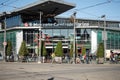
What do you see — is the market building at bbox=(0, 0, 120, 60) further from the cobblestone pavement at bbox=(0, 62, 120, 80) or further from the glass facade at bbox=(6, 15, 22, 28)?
the cobblestone pavement at bbox=(0, 62, 120, 80)

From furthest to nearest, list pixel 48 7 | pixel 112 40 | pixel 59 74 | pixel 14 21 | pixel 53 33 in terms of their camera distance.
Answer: pixel 14 21, pixel 112 40, pixel 53 33, pixel 48 7, pixel 59 74

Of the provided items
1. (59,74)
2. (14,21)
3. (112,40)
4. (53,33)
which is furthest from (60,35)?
(59,74)

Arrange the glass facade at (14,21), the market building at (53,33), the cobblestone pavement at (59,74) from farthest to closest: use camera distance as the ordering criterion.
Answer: the glass facade at (14,21) → the market building at (53,33) → the cobblestone pavement at (59,74)

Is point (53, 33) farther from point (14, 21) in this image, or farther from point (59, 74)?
point (59, 74)

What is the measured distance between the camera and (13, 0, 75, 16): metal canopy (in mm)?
62312

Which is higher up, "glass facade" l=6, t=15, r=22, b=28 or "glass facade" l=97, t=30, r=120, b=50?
"glass facade" l=6, t=15, r=22, b=28

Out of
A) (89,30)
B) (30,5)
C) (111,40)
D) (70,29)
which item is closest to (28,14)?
(30,5)

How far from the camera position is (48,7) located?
65.6m

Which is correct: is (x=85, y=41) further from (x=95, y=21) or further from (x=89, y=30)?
(x=95, y=21)

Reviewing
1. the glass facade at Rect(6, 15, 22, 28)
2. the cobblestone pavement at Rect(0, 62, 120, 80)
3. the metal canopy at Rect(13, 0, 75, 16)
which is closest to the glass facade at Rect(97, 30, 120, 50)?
the metal canopy at Rect(13, 0, 75, 16)

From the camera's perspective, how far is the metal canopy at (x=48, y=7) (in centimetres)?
6231

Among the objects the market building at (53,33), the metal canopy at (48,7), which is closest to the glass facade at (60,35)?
the market building at (53,33)

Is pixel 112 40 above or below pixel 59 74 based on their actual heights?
above

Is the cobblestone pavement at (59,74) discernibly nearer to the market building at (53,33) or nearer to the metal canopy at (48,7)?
the metal canopy at (48,7)
